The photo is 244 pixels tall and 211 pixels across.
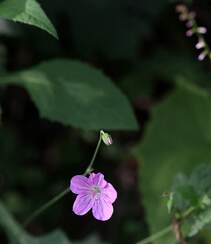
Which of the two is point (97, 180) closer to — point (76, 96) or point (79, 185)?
point (79, 185)

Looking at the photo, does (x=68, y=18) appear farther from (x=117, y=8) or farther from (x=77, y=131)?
(x=77, y=131)

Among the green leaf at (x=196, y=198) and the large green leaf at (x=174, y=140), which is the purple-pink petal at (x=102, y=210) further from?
the large green leaf at (x=174, y=140)

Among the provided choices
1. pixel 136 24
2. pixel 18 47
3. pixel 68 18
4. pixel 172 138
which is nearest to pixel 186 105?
pixel 172 138

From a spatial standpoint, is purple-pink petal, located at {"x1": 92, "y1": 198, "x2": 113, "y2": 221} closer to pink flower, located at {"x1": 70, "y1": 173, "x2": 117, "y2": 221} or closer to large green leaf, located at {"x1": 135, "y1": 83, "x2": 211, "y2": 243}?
pink flower, located at {"x1": 70, "y1": 173, "x2": 117, "y2": 221}

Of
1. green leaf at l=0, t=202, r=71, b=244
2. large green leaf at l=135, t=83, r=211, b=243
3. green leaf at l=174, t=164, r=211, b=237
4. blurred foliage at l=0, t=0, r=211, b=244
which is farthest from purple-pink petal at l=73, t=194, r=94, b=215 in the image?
large green leaf at l=135, t=83, r=211, b=243

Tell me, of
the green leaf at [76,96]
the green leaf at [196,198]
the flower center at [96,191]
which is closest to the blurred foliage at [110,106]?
the green leaf at [76,96]

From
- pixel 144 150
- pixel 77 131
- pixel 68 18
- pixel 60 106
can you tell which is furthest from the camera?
pixel 77 131

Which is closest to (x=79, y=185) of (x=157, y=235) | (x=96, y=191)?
(x=96, y=191)
